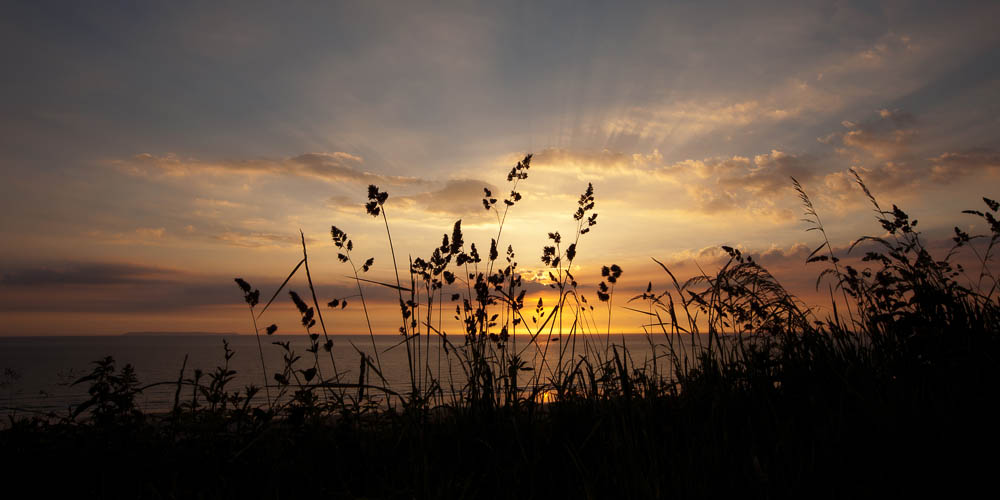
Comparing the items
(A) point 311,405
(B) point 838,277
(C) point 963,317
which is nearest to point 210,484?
(A) point 311,405

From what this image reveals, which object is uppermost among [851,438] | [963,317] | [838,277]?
[838,277]

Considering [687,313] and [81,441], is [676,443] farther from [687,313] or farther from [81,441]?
[81,441]

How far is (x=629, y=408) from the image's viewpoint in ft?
10.4

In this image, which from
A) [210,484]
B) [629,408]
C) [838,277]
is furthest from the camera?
[838,277]

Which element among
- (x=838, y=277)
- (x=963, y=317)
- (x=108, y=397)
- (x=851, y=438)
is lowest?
(x=851, y=438)

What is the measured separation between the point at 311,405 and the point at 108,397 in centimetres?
154

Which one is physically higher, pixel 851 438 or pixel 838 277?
pixel 838 277

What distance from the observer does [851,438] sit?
2539mm

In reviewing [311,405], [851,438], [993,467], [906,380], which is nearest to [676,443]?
[851,438]

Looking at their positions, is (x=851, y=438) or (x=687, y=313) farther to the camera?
(x=687, y=313)

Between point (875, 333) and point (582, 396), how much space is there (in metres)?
2.30

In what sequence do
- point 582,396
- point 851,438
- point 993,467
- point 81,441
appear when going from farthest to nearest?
point 582,396 < point 81,441 < point 851,438 < point 993,467

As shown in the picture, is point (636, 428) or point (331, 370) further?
point (331, 370)

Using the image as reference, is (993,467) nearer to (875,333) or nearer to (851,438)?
(851,438)
